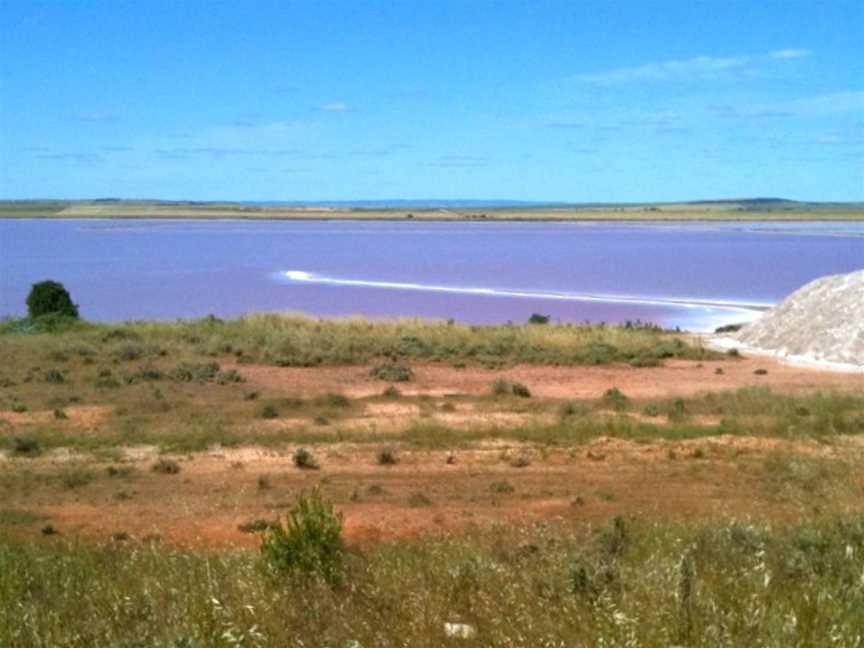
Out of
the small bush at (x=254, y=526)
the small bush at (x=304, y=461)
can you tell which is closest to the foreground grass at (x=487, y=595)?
the small bush at (x=254, y=526)

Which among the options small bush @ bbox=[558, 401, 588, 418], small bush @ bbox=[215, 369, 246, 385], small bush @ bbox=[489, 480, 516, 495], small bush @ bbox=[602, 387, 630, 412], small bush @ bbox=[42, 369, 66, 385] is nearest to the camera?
small bush @ bbox=[489, 480, 516, 495]

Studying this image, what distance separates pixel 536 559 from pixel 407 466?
7819 mm

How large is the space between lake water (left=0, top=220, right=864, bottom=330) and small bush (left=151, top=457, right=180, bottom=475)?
27098 mm

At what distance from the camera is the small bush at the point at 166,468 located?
13.9m

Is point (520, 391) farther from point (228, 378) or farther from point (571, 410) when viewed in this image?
point (228, 378)

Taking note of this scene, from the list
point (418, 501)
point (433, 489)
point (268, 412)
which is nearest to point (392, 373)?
point (268, 412)

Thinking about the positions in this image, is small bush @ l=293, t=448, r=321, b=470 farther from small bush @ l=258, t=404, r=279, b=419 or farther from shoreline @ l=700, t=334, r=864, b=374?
shoreline @ l=700, t=334, r=864, b=374

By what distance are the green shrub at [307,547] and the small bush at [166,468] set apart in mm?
7272

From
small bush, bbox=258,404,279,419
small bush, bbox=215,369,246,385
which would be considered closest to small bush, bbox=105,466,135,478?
small bush, bbox=258,404,279,419

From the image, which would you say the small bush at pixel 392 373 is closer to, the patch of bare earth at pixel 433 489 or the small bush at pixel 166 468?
the patch of bare earth at pixel 433 489

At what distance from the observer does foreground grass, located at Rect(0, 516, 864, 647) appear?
14.7ft

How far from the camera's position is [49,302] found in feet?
111

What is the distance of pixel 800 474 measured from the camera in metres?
12.2

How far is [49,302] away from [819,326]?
21.5 metres
